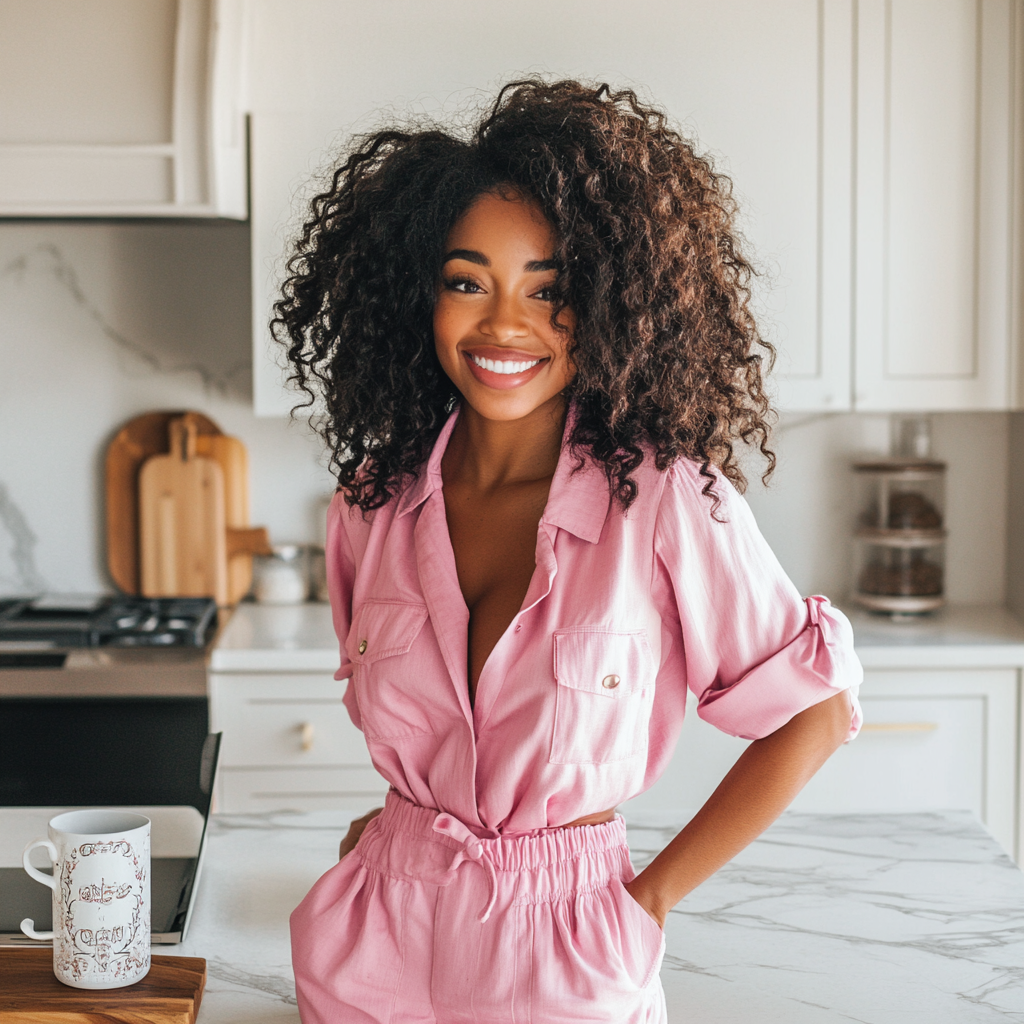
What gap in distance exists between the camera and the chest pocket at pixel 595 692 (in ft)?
2.88

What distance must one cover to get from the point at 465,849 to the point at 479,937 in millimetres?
65

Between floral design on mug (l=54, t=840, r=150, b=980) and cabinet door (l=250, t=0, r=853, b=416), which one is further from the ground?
cabinet door (l=250, t=0, r=853, b=416)

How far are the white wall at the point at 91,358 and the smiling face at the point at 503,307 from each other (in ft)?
6.28

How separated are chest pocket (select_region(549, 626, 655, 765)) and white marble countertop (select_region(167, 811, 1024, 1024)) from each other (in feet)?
0.77

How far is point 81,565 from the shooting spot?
2852 millimetres

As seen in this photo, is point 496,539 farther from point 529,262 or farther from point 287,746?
point 287,746

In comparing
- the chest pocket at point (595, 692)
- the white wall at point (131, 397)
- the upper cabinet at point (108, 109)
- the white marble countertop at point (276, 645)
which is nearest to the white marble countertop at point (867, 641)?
the white marble countertop at point (276, 645)

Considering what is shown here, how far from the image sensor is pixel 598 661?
0.88 meters

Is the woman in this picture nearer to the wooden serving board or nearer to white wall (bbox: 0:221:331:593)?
the wooden serving board

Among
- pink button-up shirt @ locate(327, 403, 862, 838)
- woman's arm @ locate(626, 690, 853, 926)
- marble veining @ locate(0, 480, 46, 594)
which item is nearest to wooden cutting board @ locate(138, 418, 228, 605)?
marble veining @ locate(0, 480, 46, 594)

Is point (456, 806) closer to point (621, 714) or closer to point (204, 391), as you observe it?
point (621, 714)

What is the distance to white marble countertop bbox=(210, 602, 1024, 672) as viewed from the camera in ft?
7.65

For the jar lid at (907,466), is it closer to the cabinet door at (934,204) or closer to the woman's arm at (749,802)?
the cabinet door at (934,204)

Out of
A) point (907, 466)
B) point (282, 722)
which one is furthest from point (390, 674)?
→ point (907, 466)
